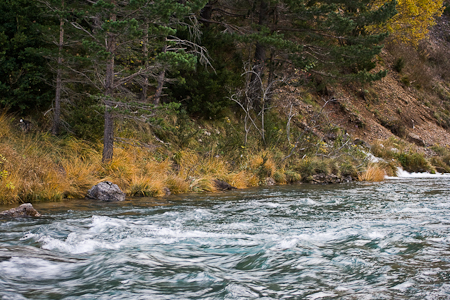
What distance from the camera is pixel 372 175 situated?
40.8ft

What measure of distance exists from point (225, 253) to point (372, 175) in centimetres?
1022

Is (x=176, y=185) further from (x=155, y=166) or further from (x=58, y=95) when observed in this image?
(x=58, y=95)

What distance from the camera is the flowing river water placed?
2537mm

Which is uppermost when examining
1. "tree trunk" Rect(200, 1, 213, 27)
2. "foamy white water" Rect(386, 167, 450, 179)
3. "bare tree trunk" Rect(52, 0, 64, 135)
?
"tree trunk" Rect(200, 1, 213, 27)

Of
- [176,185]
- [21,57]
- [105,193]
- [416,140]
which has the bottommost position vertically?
[176,185]

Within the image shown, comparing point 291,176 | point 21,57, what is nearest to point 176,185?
point 291,176

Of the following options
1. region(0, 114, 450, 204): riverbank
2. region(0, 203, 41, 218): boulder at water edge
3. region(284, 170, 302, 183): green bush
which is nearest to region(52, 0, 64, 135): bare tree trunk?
region(0, 114, 450, 204): riverbank

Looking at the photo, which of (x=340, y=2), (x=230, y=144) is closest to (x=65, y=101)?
(x=230, y=144)

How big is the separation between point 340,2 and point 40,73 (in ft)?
35.6

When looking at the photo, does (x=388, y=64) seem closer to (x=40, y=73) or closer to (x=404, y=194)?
(x=404, y=194)

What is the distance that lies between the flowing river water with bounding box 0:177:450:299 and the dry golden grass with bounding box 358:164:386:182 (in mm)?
6545

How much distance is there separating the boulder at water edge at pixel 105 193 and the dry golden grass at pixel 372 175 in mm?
8422

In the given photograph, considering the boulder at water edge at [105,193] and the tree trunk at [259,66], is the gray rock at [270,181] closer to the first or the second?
the tree trunk at [259,66]

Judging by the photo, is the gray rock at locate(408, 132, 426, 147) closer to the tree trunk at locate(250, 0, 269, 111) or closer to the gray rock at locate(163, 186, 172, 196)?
the tree trunk at locate(250, 0, 269, 111)
